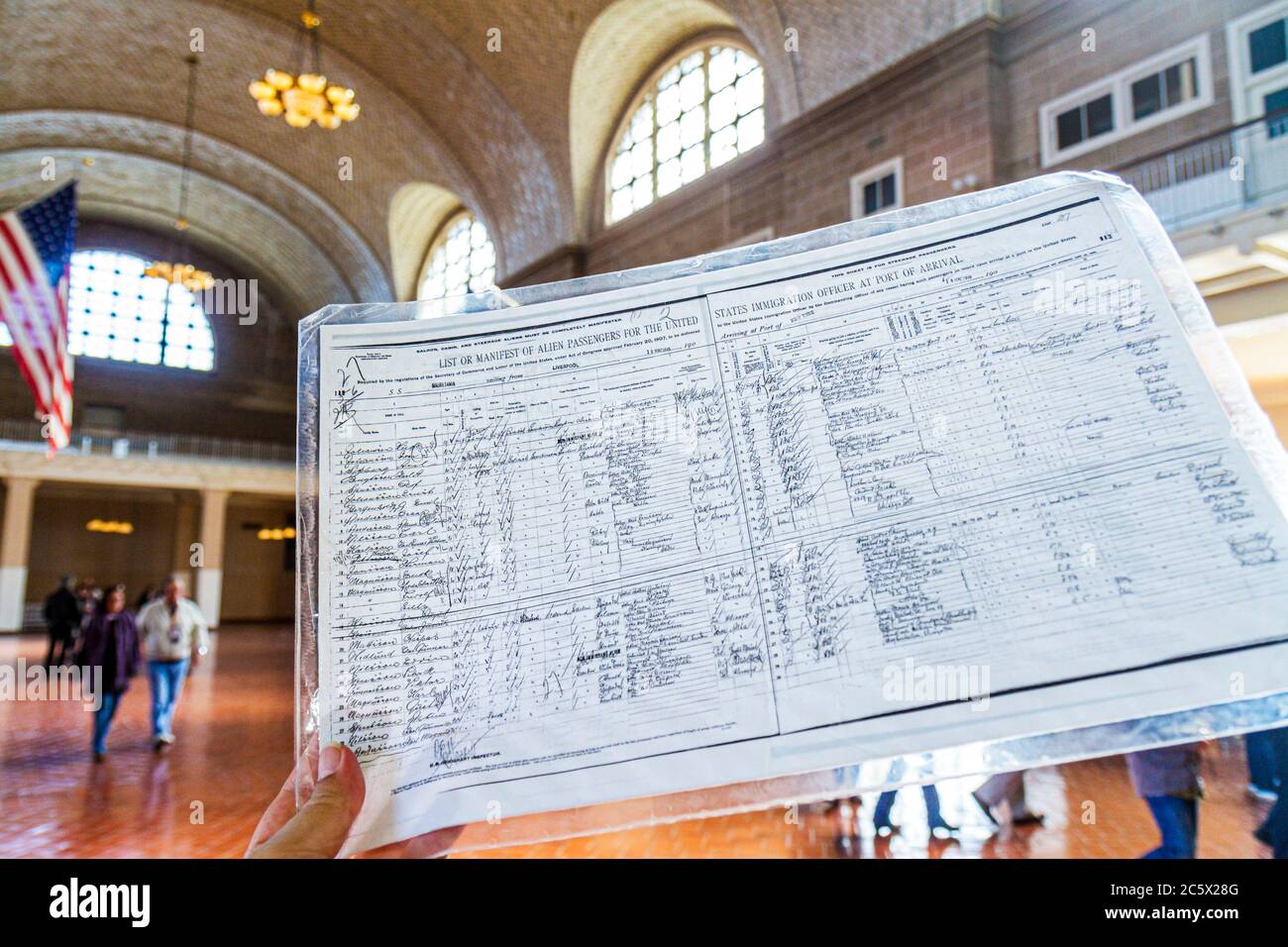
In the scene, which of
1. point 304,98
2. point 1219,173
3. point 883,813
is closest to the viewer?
point 883,813

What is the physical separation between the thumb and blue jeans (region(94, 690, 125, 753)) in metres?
7.57

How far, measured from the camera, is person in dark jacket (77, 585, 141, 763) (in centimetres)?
684

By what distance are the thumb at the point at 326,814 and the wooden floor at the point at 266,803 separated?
197cm

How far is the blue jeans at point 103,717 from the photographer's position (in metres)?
6.93

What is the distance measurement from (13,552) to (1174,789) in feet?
82.7

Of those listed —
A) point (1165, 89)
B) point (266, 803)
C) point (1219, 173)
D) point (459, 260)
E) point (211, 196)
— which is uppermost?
point (211, 196)

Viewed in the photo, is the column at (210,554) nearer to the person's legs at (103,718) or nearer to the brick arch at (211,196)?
the brick arch at (211,196)

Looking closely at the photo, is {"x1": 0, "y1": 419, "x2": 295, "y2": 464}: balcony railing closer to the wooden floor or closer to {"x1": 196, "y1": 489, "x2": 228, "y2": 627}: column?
{"x1": 196, "y1": 489, "x2": 228, "y2": 627}: column

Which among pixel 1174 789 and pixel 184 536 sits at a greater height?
pixel 184 536

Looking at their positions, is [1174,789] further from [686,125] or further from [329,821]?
[686,125]

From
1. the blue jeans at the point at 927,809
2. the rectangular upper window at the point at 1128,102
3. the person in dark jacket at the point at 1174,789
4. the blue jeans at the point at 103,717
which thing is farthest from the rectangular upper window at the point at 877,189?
the blue jeans at the point at 103,717

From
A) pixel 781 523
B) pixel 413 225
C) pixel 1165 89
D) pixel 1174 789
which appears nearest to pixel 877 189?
pixel 1165 89

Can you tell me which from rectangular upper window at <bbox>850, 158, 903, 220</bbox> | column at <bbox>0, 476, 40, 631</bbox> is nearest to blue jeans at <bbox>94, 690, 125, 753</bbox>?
rectangular upper window at <bbox>850, 158, 903, 220</bbox>

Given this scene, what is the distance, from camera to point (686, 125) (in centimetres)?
1501
